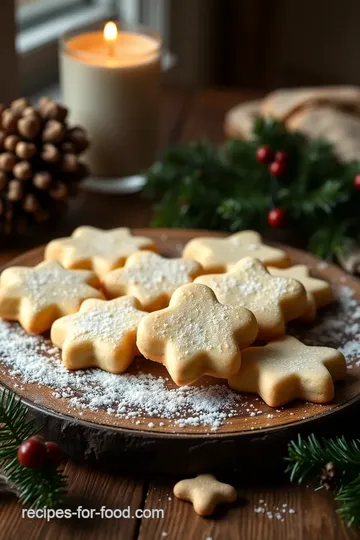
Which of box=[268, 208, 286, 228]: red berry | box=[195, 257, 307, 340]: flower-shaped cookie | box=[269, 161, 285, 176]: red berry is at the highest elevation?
box=[195, 257, 307, 340]: flower-shaped cookie

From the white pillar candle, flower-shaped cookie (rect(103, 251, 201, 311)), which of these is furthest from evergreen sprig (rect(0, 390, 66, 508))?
the white pillar candle

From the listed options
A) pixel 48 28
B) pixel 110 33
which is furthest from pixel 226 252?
pixel 48 28

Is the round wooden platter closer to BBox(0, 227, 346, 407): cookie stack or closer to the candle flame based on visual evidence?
BBox(0, 227, 346, 407): cookie stack

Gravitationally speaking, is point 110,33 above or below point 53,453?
above

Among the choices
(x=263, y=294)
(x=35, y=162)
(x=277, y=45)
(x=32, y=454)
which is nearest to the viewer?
(x=32, y=454)

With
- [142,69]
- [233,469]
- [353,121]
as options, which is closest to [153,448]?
[233,469]

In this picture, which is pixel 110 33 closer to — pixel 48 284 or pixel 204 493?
pixel 48 284

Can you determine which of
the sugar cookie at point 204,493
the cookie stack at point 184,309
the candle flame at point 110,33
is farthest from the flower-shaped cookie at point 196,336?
the candle flame at point 110,33
